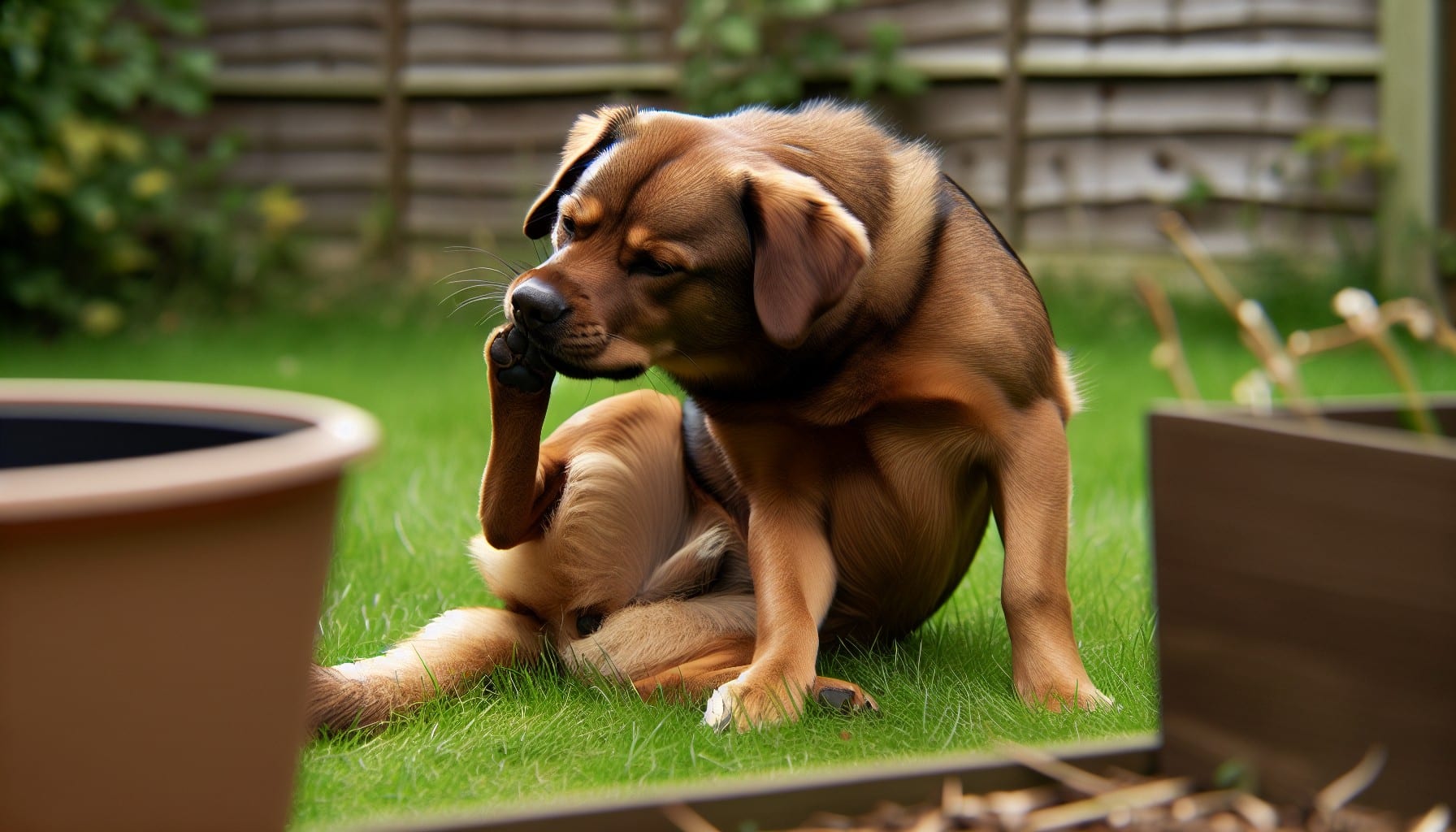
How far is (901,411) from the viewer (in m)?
2.16

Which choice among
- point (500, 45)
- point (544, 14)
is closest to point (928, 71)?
point (544, 14)

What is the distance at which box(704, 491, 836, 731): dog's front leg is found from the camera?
2.04m

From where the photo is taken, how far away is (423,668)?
2.17m

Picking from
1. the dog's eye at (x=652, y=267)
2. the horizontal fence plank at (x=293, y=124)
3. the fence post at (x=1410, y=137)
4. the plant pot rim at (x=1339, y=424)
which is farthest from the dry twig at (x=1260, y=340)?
the horizontal fence plank at (x=293, y=124)

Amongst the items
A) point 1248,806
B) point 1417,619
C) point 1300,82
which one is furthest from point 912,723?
point 1300,82

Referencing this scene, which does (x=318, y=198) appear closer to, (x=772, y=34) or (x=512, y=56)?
(x=512, y=56)

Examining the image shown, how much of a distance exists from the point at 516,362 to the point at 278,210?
6.22 m

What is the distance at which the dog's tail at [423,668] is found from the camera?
2004 mm

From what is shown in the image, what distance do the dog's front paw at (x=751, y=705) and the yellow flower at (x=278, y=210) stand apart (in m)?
6.47

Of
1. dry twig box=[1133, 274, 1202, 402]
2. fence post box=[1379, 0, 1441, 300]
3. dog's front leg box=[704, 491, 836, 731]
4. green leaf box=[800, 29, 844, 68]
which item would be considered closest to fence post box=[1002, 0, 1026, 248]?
green leaf box=[800, 29, 844, 68]

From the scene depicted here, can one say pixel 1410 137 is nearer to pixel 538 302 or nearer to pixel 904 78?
pixel 904 78

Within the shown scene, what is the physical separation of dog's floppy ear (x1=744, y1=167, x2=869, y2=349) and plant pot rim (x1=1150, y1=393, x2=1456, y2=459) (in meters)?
0.72

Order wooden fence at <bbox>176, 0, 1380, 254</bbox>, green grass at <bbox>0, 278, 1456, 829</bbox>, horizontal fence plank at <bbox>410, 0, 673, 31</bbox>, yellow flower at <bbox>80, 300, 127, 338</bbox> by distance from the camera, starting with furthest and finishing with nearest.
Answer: horizontal fence plank at <bbox>410, 0, 673, 31</bbox> → yellow flower at <bbox>80, 300, 127, 338</bbox> → wooden fence at <bbox>176, 0, 1380, 254</bbox> → green grass at <bbox>0, 278, 1456, 829</bbox>

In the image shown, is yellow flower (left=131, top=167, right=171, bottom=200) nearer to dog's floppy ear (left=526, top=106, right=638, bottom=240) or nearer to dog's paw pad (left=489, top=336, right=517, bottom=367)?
dog's floppy ear (left=526, top=106, right=638, bottom=240)
